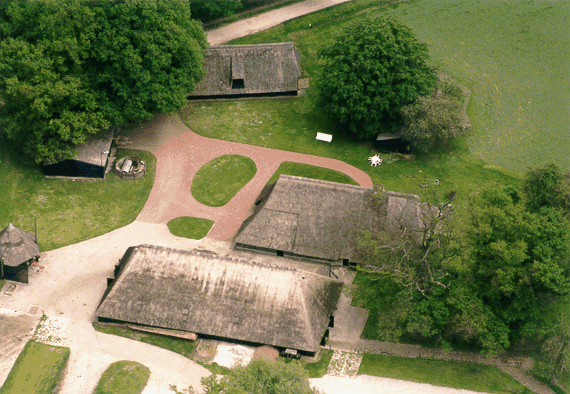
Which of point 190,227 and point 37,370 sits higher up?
point 190,227

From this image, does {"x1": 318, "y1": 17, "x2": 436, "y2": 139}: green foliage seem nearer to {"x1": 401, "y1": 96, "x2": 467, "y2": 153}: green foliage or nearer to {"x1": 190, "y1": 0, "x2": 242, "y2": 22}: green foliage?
{"x1": 401, "y1": 96, "x2": 467, "y2": 153}: green foliage

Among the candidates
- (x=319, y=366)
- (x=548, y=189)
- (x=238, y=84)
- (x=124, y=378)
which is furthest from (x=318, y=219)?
(x=238, y=84)

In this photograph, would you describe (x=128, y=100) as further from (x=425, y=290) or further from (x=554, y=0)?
(x=554, y=0)

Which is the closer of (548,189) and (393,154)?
(548,189)

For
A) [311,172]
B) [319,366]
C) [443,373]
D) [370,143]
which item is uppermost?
[370,143]

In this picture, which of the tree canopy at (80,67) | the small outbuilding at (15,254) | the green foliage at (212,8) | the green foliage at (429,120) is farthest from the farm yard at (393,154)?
the tree canopy at (80,67)

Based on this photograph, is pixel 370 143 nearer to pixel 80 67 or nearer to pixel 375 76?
pixel 375 76
